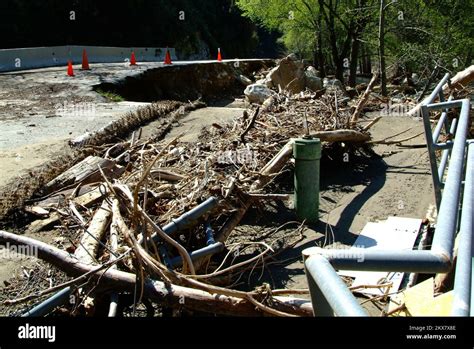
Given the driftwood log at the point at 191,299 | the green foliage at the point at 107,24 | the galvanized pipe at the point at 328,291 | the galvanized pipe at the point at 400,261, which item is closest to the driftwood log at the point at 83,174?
the driftwood log at the point at 191,299

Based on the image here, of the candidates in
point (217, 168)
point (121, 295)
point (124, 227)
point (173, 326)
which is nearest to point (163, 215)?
point (124, 227)

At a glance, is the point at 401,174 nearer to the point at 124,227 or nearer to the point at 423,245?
the point at 423,245

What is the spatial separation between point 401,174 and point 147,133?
214 inches

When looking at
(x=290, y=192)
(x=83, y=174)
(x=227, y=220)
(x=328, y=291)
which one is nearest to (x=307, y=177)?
(x=227, y=220)

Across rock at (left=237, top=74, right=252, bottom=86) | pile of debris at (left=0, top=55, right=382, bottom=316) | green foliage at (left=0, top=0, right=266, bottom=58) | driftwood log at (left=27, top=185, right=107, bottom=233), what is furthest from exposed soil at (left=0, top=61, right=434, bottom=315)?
green foliage at (left=0, top=0, right=266, bottom=58)

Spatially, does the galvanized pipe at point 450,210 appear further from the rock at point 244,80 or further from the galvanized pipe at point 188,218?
the rock at point 244,80

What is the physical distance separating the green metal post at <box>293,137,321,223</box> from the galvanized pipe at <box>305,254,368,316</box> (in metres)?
4.71

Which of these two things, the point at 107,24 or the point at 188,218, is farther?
the point at 107,24

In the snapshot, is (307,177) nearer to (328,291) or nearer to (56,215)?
(56,215)

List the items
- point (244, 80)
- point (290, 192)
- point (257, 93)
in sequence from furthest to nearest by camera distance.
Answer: point (244, 80) < point (257, 93) < point (290, 192)

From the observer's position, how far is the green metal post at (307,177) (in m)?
6.23

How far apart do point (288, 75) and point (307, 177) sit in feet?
47.9

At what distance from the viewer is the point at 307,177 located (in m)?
6.35

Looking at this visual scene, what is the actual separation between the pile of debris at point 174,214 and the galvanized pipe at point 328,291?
225 centimetres
